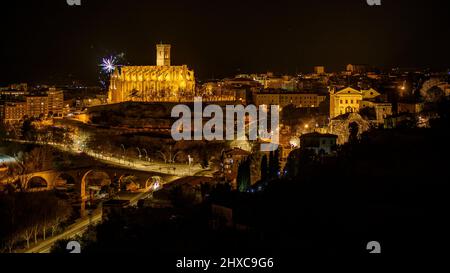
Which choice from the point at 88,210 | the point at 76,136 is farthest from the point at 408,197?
the point at 76,136

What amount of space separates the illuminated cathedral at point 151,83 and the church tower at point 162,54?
4.76ft

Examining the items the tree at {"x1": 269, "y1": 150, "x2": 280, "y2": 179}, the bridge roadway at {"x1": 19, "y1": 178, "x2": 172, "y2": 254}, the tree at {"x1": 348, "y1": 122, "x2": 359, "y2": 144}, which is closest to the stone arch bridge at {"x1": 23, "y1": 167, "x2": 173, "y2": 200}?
the bridge roadway at {"x1": 19, "y1": 178, "x2": 172, "y2": 254}

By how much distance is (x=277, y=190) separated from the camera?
13.3 metres

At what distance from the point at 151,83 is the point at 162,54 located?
335 cm

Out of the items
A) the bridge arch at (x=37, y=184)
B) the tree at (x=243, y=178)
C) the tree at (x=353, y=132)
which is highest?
the tree at (x=353, y=132)

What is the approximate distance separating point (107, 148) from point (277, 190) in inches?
587

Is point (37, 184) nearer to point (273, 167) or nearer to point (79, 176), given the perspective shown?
point (79, 176)

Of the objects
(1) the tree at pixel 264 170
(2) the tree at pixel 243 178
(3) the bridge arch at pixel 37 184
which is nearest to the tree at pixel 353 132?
(1) the tree at pixel 264 170

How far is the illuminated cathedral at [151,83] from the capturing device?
3444cm

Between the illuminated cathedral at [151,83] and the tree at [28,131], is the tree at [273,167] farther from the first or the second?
the illuminated cathedral at [151,83]

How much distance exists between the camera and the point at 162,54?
38219 millimetres

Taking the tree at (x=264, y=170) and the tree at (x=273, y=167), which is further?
the tree at (x=273, y=167)

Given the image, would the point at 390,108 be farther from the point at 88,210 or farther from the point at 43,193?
the point at 43,193

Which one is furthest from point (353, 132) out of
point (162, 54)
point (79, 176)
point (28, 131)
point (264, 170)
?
point (162, 54)
